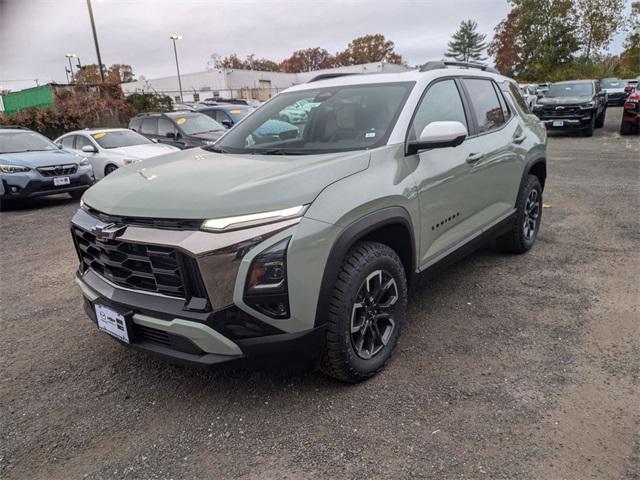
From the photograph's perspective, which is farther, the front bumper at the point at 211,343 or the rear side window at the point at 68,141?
the rear side window at the point at 68,141

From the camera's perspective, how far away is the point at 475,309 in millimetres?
3727

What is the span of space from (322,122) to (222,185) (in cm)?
125

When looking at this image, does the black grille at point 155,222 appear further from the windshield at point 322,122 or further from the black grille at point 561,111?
the black grille at point 561,111

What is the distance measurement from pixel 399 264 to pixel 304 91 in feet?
5.95

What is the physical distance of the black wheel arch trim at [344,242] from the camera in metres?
2.41

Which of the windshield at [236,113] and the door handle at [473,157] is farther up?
the windshield at [236,113]

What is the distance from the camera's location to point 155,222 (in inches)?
93.0

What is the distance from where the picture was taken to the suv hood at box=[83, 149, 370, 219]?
2316 millimetres

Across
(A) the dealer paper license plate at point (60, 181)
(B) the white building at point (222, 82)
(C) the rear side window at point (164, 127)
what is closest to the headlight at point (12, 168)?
(A) the dealer paper license plate at point (60, 181)

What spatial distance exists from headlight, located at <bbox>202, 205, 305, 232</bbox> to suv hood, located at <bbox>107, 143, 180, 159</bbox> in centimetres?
760

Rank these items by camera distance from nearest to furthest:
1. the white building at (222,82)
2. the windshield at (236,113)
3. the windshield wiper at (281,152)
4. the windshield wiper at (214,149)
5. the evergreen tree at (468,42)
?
1. the windshield wiper at (281,152)
2. the windshield wiper at (214,149)
3. the windshield at (236,113)
4. the white building at (222,82)
5. the evergreen tree at (468,42)

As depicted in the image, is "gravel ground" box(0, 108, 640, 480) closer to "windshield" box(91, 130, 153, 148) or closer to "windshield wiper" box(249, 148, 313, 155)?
"windshield wiper" box(249, 148, 313, 155)

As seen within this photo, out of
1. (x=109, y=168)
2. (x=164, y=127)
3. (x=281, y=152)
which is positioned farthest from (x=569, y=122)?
(x=281, y=152)

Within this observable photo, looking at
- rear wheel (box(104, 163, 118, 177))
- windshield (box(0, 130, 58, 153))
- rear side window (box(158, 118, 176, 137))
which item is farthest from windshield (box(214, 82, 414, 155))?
rear side window (box(158, 118, 176, 137))
